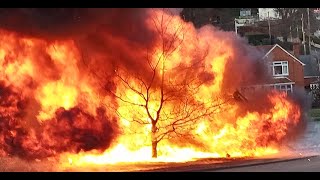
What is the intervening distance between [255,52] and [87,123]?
1.77 meters

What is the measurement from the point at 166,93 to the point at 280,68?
44.3 inches

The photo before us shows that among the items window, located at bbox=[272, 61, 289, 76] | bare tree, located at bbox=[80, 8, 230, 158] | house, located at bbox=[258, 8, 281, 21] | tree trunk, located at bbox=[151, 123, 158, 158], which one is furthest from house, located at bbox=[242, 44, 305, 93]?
tree trunk, located at bbox=[151, 123, 158, 158]

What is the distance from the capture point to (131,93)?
5695 mm

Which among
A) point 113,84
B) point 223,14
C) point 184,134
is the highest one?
point 223,14

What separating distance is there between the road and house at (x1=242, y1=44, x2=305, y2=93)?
27.5 inches

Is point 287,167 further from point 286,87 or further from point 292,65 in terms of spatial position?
point 292,65

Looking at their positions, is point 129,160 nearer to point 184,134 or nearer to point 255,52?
point 184,134

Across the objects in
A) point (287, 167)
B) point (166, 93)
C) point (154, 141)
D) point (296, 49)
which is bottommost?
point (287, 167)

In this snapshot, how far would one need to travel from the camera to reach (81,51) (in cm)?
564

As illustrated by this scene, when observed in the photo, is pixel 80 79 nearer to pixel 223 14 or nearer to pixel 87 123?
pixel 87 123

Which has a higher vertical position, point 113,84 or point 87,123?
point 113,84

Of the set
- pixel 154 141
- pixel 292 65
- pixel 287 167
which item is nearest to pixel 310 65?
pixel 292 65
